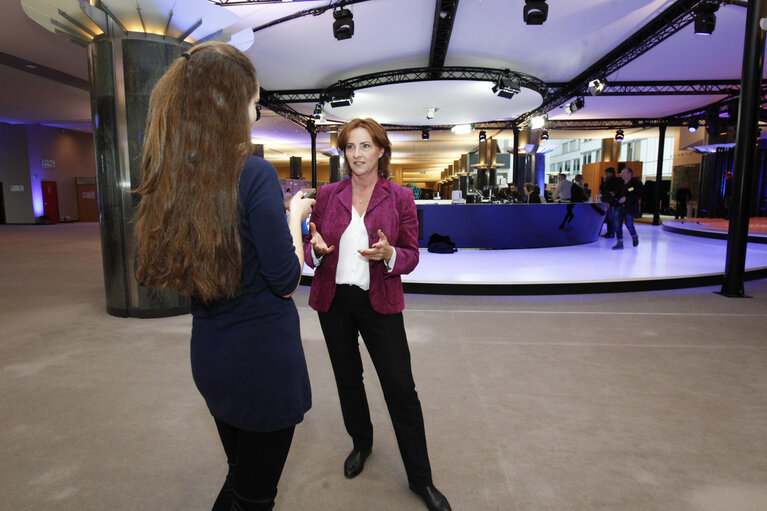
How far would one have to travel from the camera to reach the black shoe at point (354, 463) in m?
1.99

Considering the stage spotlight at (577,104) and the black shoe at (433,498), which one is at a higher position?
the stage spotlight at (577,104)

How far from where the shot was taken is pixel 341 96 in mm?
10953

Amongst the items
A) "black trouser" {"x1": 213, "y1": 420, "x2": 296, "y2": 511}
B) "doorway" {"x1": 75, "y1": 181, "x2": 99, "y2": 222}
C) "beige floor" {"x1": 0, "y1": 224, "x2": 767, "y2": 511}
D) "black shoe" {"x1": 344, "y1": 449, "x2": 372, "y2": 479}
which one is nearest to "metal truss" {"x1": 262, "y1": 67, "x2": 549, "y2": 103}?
"beige floor" {"x1": 0, "y1": 224, "x2": 767, "y2": 511}

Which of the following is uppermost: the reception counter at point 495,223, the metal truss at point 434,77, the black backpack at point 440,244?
the metal truss at point 434,77

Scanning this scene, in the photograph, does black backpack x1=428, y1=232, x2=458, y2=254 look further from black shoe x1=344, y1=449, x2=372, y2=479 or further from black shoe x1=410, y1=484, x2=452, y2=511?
black shoe x1=410, y1=484, x2=452, y2=511

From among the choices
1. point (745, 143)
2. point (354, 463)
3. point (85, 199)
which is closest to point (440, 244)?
point (745, 143)

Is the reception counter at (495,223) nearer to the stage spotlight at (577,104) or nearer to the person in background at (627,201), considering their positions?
the person in background at (627,201)

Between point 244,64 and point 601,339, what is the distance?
3.78 metres

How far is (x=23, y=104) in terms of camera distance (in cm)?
1430

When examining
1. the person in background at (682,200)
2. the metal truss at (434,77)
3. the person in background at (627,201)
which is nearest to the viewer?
the person in background at (627,201)

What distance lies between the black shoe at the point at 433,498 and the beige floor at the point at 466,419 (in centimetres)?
7

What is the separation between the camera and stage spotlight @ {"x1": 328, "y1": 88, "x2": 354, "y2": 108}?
10.9m

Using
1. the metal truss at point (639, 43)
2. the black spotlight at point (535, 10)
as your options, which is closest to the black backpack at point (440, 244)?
the black spotlight at point (535, 10)

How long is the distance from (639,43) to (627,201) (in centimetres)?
330
